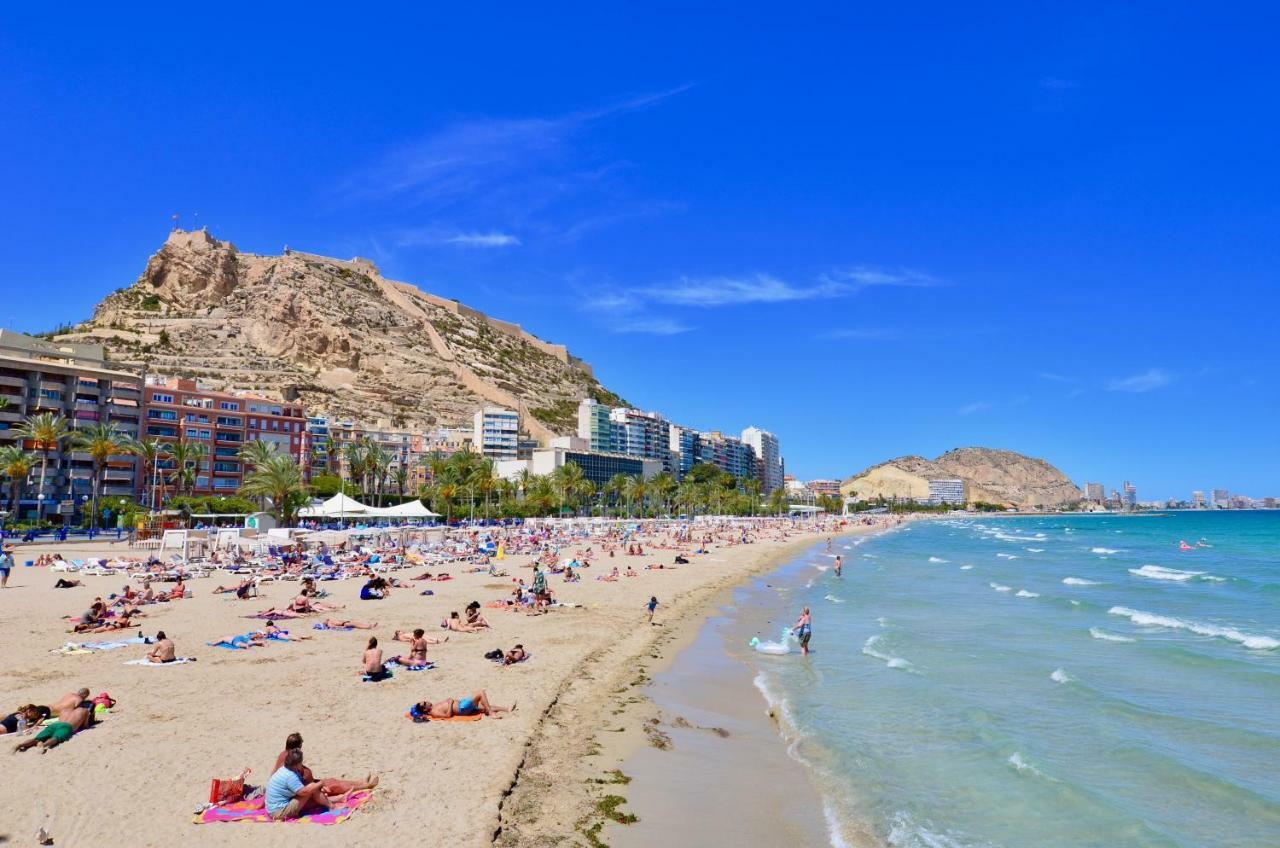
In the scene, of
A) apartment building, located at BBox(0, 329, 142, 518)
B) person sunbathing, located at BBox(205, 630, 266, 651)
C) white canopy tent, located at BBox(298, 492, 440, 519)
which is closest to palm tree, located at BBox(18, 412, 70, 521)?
apartment building, located at BBox(0, 329, 142, 518)

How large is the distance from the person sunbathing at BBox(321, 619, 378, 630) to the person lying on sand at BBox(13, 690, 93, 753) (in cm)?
809

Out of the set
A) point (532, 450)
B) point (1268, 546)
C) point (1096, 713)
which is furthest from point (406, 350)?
point (1096, 713)

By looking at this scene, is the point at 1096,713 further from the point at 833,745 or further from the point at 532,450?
the point at 532,450

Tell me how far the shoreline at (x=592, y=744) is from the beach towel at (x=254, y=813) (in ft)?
4.86

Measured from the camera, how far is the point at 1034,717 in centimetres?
1280

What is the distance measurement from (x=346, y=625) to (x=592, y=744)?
999 centimetres

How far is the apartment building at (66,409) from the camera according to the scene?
53688mm

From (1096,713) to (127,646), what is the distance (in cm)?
1741

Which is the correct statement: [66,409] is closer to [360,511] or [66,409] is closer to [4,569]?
[360,511]

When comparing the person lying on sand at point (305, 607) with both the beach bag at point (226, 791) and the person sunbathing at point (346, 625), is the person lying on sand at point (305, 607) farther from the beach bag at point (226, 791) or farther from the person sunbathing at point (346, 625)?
the beach bag at point (226, 791)

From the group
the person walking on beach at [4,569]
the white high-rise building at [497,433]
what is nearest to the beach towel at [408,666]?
the person walking on beach at [4,569]

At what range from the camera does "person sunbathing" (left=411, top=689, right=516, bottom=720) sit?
10.7 meters

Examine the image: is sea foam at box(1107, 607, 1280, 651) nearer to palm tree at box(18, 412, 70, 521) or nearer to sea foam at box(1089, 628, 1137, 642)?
sea foam at box(1089, 628, 1137, 642)

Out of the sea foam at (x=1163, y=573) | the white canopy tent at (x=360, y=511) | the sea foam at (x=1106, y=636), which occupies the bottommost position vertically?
the sea foam at (x=1163, y=573)
